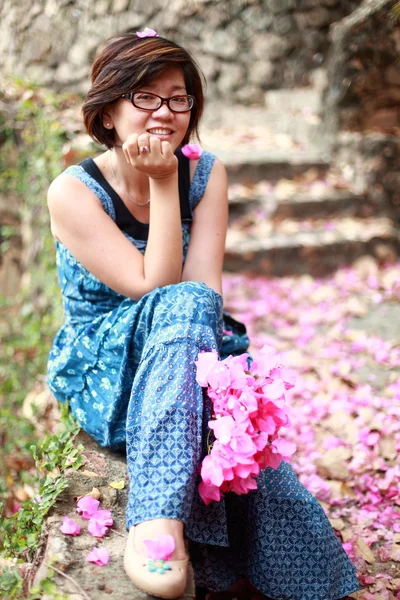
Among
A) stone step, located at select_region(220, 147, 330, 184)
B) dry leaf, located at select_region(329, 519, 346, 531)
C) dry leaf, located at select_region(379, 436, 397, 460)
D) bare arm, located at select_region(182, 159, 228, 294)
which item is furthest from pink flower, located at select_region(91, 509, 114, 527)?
stone step, located at select_region(220, 147, 330, 184)

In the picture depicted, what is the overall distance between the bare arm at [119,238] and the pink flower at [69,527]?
0.71 meters

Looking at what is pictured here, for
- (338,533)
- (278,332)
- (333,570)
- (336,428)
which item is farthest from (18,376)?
(333,570)

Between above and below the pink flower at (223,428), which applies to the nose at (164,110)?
above

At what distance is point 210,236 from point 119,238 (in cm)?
36

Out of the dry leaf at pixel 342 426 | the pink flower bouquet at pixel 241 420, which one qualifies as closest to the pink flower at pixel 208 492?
the pink flower bouquet at pixel 241 420

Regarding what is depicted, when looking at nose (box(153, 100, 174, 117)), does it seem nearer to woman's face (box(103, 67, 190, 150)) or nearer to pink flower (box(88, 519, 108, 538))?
woman's face (box(103, 67, 190, 150))

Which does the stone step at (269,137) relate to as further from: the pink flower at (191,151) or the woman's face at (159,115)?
the woman's face at (159,115)

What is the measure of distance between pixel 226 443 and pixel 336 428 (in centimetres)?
145

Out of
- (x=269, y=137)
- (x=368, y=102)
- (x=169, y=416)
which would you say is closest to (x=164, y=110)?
(x=169, y=416)

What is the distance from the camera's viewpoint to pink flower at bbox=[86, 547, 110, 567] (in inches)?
62.2

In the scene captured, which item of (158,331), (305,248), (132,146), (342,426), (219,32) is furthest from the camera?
(219,32)

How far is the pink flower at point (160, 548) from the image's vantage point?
1.47 m

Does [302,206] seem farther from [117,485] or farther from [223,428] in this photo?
[223,428]

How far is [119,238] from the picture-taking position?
210 centimetres
